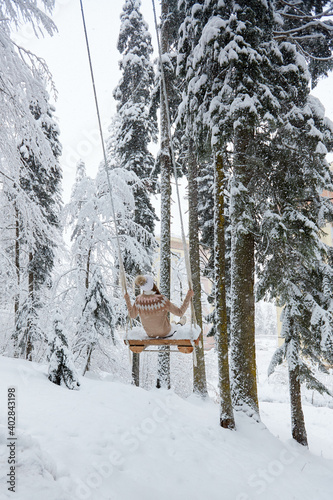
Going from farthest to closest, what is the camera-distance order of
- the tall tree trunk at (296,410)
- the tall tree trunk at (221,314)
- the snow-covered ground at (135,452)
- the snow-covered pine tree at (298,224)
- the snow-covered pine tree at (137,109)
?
the snow-covered pine tree at (137,109) < the tall tree trunk at (296,410) < the snow-covered pine tree at (298,224) < the tall tree trunk at (221,314) < the snow-covered ground at (135,452)

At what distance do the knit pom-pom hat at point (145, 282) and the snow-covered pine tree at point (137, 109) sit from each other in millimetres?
8256

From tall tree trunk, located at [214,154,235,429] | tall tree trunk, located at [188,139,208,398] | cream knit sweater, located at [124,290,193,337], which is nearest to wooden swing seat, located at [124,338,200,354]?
cream knit sweater, located at [124,290,193,337]

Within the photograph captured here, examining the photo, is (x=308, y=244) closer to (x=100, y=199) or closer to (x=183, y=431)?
(x=183, y=431)

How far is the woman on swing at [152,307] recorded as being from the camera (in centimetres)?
585

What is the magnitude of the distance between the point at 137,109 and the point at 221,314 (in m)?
10.4

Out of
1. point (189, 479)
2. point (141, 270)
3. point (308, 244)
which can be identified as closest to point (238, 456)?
point (189, 479)

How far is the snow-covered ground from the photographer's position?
4.07m

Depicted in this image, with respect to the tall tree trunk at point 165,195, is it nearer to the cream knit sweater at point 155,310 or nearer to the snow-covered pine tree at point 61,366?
the snow-covered pine tree at point 61,366

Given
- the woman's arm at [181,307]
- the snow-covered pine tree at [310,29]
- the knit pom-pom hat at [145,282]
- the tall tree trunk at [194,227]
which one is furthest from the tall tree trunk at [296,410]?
the snow-covered pine tree at [310,29]

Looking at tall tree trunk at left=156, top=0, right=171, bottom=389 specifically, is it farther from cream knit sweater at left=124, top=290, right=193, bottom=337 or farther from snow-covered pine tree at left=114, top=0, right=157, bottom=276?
cream knit sweater at left=124, top=290, right=193, bottom=337

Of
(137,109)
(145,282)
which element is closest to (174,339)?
(145,282)

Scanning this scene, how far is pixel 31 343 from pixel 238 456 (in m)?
8.84

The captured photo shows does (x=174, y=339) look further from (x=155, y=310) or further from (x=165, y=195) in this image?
(x=165, y=195)

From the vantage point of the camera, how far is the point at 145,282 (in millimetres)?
5801
